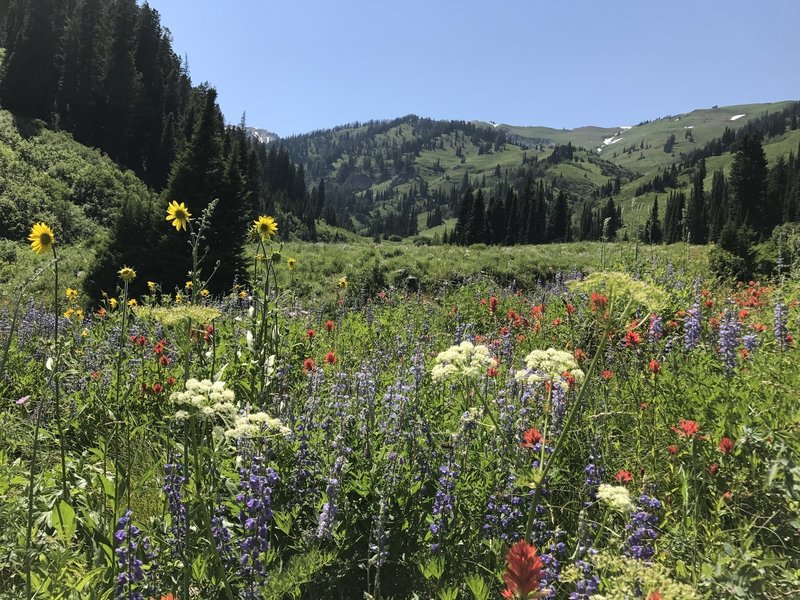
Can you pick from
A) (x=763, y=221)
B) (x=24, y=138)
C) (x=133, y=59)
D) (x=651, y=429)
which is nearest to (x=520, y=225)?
(x=763, y=221)

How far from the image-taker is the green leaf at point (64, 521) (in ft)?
8.54

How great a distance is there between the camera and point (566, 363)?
2410 millimetres

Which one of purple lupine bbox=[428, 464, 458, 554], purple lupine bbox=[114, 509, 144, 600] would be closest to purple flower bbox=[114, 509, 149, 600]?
purple lupine bbox=[114, 509, 144, 600]

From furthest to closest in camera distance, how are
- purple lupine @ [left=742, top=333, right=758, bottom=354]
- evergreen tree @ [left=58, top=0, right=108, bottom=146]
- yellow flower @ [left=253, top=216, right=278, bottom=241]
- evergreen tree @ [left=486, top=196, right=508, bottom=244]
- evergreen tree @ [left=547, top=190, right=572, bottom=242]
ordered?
evergreen tree @ [left=547, top=190, right=572, bottom=242]
evergreen tree @ [left=486, top=196, right=508, bottom=244]
evergreen tree @ [left=58, top=0, right=108, bottom=146]
purple lupine @ [left=742, top=333, right=758, bottom=354]
yellow flower @ [left=253, top=216, right=278, bottom=241]

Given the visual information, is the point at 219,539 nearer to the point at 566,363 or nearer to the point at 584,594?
the point at 584,594

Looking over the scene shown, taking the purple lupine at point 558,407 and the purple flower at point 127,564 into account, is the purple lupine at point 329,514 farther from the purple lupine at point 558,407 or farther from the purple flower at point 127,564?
the purple lupine at point 558,407

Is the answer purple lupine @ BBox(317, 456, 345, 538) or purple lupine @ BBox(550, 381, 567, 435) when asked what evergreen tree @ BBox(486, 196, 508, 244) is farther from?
purple lupine @ BBox(317, 456, 345, 538)

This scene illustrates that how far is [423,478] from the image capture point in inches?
136

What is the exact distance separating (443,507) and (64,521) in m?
2.17

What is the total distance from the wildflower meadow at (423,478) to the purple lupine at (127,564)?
0.05ft

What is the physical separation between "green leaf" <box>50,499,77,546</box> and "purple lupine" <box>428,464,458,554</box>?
2.06 metres

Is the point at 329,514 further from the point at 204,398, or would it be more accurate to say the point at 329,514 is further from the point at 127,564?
the point at 204,398

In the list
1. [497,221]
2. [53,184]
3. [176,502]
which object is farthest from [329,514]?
[497,221]

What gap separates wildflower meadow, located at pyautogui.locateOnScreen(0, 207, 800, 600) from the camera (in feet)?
7.19
